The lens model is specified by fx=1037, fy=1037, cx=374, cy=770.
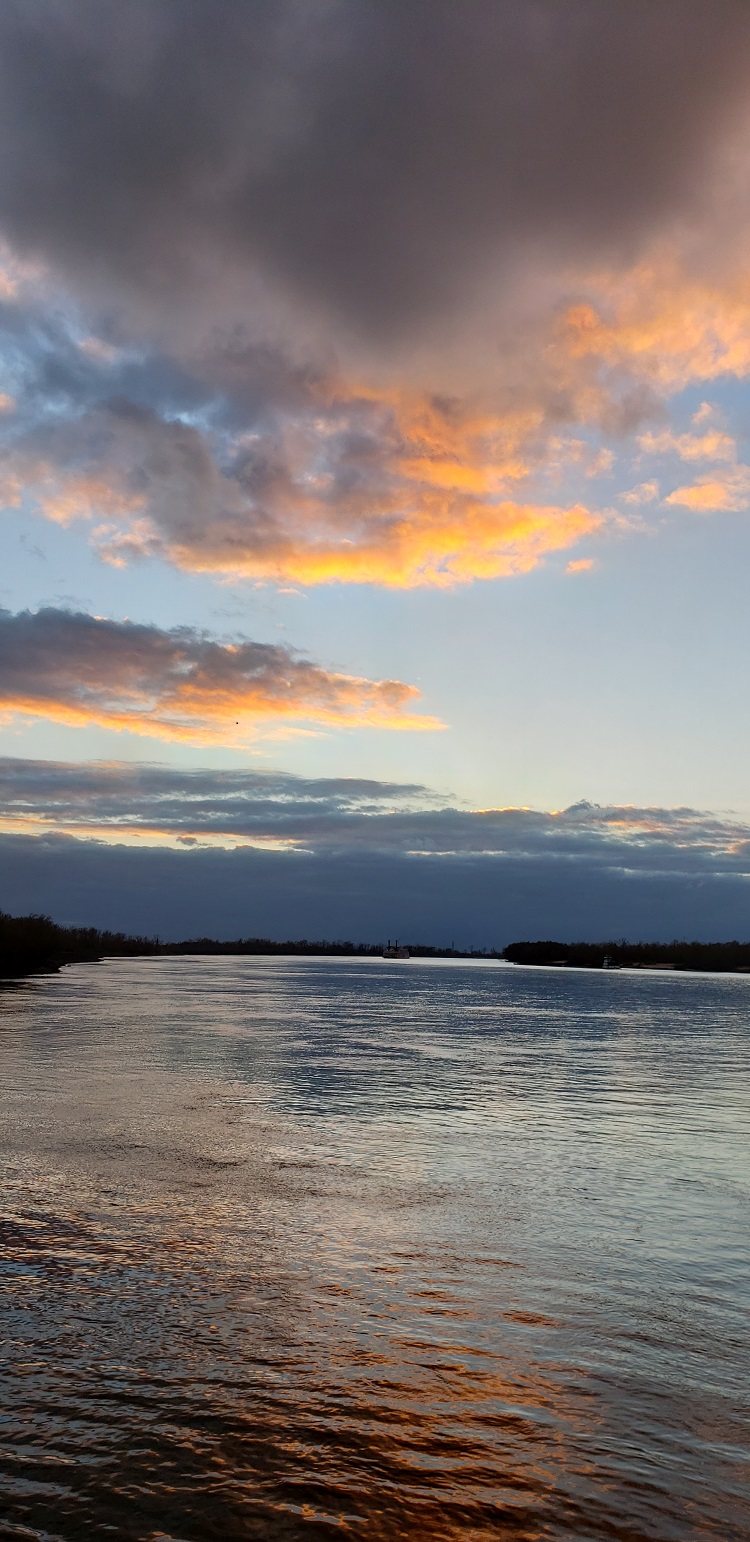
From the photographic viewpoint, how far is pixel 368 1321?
9.84 meters

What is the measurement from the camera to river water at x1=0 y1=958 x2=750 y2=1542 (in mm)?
6742

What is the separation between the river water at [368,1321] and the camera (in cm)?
674

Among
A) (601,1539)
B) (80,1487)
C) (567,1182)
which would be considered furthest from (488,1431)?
(567,1182)

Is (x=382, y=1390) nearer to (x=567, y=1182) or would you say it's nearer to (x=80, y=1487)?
(x=80, y=1487)

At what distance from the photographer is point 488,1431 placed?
7691mm

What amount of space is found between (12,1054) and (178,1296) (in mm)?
24467

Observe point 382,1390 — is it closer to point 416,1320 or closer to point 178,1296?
point 416,1320

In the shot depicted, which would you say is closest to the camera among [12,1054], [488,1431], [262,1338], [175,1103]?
[488,1431]

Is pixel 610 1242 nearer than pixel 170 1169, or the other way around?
pixel 610 1242

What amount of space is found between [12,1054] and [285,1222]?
2193cm

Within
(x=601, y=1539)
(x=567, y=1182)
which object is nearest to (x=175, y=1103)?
(x=567, y=1182)

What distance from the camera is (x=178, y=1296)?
10.3 metres

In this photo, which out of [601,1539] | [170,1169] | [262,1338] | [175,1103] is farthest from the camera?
[175,1103]

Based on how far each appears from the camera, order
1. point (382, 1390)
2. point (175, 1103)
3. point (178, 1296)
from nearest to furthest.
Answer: point (382, 1390) → point (178, 1296) → point (175, 1103)
